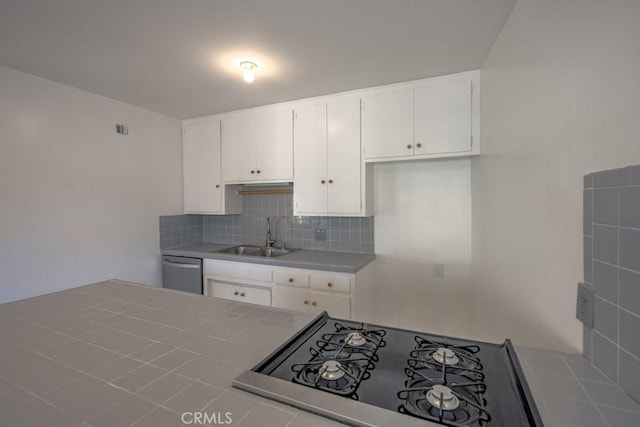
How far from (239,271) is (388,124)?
1849 millimetres

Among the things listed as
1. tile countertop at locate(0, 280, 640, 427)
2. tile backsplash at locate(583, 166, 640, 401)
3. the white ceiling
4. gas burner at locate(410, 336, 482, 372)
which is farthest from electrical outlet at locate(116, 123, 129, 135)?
tile backsplash at locate(583, 166, 640, 401)

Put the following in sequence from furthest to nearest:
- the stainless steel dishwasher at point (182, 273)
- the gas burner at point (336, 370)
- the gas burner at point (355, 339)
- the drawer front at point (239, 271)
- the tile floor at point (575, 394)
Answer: the stainless steel dishwasher at point (182, 273) → the drawer front at point (239, 271) → the gas burner at point (355, 339) → the gas burner at point (336, 370) → the tile floor at point (575, 394)

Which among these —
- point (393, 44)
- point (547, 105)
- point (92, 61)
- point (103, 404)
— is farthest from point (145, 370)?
point (92, 61)

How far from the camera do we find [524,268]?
47.6 inches

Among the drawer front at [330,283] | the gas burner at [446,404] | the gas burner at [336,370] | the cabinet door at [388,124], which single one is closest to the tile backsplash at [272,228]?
the drawer front at [330,283]

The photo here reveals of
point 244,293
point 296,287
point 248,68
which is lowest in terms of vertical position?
point 244,293

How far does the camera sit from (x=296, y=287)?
240 cm

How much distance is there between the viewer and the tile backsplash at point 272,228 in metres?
2.76

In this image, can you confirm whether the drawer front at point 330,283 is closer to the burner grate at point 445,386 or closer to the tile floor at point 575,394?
the burner grate at point 445,386

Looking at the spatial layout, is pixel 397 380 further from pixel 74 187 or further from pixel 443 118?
pixel 74 187

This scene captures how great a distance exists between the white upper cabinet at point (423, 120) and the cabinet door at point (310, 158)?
0.40 metres

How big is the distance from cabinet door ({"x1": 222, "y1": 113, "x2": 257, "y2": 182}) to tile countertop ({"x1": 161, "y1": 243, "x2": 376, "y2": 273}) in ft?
2.62

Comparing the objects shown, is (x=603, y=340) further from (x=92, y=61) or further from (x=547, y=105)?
(x=92, y=61)

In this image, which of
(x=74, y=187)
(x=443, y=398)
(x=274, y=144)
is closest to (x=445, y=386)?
(x=443, y=398)
